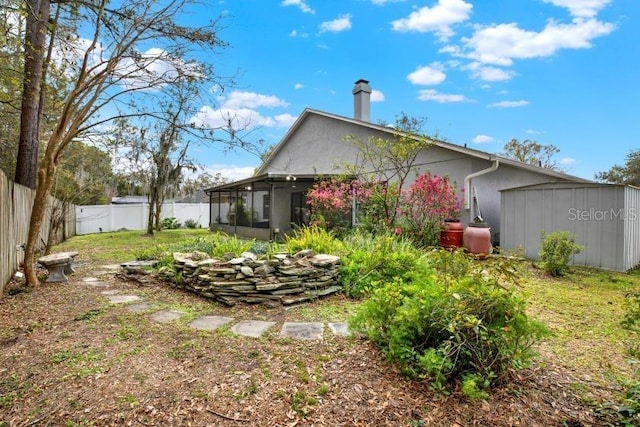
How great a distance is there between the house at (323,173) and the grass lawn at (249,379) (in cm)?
581

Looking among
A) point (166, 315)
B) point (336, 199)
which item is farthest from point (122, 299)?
point (336, 199)

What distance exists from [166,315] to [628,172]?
97.1ft

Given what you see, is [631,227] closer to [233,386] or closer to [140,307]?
[233,386]

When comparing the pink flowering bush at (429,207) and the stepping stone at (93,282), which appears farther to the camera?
the pink flowering bush at (429,207)

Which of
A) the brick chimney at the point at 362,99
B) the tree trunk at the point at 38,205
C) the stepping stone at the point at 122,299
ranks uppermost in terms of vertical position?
the brick chimney at the point at 362,99

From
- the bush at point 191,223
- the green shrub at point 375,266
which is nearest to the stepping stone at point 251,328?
the green shrub at point 375,266

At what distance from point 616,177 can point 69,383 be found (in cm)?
3153

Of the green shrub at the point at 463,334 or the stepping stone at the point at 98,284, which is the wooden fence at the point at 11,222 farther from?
the green shrub at the point at 463,334

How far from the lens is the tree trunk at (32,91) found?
5.53 meters

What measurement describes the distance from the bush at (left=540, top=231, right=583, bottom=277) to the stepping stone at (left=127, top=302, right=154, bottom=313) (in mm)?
7068

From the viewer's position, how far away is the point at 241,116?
5719 millimetres

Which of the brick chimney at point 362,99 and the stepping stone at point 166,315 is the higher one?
the brick chimney at point 362,99

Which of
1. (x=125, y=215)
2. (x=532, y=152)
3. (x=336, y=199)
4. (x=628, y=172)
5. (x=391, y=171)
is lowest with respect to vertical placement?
(x=125, y=215)

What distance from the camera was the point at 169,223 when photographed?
67.8 ft
